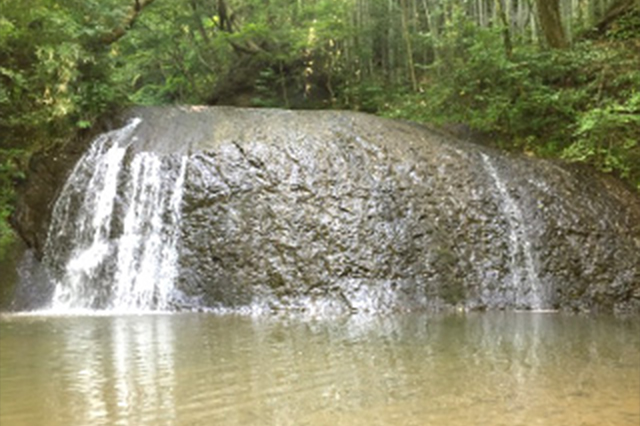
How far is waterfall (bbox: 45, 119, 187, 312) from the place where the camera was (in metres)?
8.66

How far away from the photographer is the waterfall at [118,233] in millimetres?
8664

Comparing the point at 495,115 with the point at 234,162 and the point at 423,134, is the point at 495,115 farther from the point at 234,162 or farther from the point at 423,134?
the point at 234,162

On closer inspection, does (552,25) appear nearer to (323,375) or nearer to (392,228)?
(392,228)

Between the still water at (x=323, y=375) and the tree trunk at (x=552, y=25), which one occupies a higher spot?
the tree trunk at (x=552, y=25)

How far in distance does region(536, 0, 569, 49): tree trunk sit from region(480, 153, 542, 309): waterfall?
495cm

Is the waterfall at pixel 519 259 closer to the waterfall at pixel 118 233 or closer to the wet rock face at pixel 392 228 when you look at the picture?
the wet rock face at pixel 392 228

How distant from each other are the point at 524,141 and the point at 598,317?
528 centimetres

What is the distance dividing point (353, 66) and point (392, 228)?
10170mm

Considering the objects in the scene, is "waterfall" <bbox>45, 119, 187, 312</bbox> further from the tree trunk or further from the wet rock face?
the tree trunk

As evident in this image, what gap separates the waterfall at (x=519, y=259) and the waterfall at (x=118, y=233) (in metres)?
4.96

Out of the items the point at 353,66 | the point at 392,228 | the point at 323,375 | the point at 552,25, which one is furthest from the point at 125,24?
the point at 323,375

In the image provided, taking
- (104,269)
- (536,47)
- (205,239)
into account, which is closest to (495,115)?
(536,47)

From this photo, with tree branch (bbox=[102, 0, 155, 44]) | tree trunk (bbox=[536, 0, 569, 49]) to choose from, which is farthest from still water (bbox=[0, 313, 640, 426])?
tree branch (bbox=[102, 0, 155, 44])

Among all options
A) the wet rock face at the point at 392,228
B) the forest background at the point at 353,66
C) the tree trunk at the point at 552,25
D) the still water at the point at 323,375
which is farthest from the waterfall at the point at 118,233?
the tree trunk at the point at 552,25
